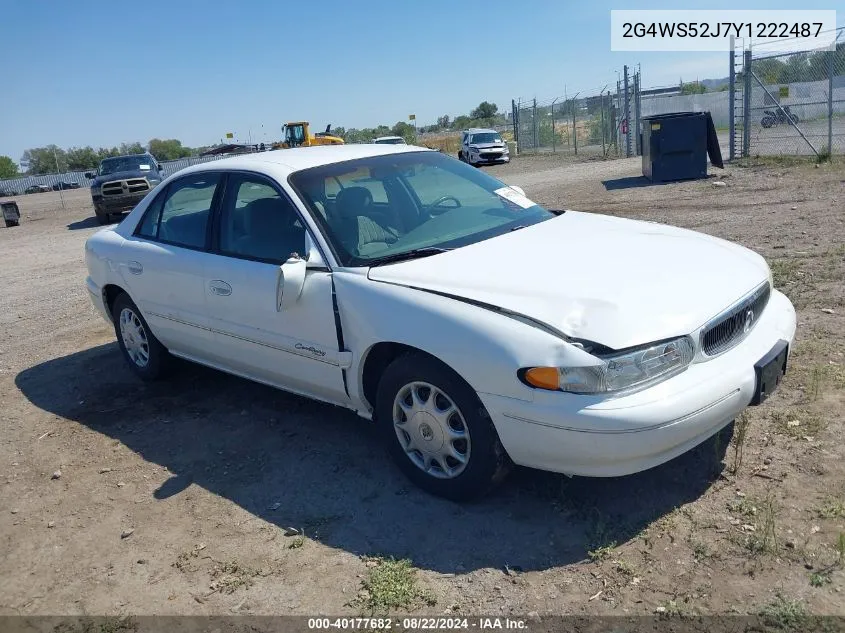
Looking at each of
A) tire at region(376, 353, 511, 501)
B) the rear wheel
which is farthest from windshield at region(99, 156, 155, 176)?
tire at region(376, 353, 511, 501)

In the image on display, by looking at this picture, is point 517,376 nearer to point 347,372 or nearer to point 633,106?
point 347,372

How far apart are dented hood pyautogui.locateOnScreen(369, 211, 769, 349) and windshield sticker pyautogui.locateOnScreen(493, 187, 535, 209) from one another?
1.41ft

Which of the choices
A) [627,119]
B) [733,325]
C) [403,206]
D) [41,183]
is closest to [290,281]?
[403,206]

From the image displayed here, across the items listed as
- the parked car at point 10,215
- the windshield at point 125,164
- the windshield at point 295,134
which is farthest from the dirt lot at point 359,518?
the windshield at point 295,134

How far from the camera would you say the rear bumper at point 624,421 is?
9.73 feet

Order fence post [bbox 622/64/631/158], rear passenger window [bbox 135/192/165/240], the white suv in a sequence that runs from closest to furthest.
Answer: rear passenger window [bbox 135/192/165/240] < fence post [bbox 622/64/631/158] < the white suv

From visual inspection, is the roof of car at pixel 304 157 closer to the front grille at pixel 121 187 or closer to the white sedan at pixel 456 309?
the white sedan at pixel 456 309

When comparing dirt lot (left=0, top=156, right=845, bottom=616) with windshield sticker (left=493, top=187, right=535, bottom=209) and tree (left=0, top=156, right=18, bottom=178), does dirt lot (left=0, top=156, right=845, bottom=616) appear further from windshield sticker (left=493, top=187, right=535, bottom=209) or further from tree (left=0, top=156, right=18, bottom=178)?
tree (left=0, top=156, right=18, bottom=178)

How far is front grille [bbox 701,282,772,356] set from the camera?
3.25m

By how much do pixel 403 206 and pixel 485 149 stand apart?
1145 inches

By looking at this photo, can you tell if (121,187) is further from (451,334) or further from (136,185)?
(451,334)

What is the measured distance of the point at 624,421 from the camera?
9.66 feet

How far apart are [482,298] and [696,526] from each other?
→ 52.1 inches

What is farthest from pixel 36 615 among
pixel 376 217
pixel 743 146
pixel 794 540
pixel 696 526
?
pixel 743 146
